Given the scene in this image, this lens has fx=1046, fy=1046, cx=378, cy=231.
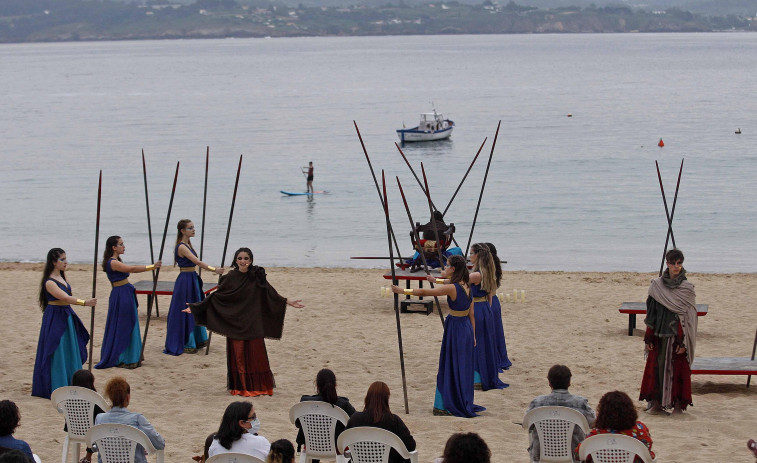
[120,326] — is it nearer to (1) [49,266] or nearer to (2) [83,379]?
(1) [49,266]

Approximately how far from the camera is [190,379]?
1188 cm

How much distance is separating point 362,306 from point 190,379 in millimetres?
5018

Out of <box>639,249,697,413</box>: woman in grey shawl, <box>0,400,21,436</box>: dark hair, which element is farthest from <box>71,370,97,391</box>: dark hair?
<box>639,249,697,413</box>: woman in grey shawl

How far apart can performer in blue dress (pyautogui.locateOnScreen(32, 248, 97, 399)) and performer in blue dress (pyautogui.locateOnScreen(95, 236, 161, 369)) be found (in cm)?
129

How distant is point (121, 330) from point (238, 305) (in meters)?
2.08

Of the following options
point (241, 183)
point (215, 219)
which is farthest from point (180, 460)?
point (241, 183)

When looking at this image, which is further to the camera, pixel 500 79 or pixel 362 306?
pixel 500 79

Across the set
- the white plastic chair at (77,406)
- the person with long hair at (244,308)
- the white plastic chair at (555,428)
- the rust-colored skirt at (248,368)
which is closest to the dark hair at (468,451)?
the white plastic chair at (555,428)

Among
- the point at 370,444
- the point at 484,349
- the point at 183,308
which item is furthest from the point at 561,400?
the point at 183,308

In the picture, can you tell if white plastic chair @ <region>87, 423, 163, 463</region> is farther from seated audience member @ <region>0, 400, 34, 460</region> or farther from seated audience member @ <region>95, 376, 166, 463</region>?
seated audience member @ <region>0, 400, 34, 460</region>

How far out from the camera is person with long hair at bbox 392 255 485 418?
973cm

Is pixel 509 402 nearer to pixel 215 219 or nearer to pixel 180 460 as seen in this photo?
pixel 180 460

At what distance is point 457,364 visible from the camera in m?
9.96

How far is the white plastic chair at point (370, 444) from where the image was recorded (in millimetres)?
6859
